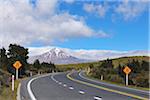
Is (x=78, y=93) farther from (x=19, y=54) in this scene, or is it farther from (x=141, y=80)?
(x=19, y=54)

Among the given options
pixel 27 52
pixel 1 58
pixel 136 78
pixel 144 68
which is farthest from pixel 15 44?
pixel 136 78

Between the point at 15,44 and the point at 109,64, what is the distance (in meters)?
17.6

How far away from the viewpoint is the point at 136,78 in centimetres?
4438

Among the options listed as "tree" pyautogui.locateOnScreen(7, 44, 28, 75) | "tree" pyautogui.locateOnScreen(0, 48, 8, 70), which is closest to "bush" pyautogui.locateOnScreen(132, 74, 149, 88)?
"tree" pyautogui.locateOnScreen(0, 48, 8, 70)

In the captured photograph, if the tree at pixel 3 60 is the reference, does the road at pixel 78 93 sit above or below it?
below

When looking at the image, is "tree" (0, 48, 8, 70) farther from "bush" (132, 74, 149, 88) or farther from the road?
the road

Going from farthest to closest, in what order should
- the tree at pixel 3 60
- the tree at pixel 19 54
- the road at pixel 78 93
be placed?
1. the tree at pixel 19 54
2. the tree at pixel 3 60
3. the road at pixel 78 93

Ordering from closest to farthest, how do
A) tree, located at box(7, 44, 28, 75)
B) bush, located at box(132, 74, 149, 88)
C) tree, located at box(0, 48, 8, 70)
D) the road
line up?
1. the road
2. bush, located at box(132, 74, 149, 88)
3. tree, located at box(0, 48, 8, 70)
4. tree, located at box(7, 44, 28, 75)

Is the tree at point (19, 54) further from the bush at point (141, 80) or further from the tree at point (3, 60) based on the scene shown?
the bush at point (141, 80)

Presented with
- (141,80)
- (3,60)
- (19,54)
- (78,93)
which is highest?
(19,54)

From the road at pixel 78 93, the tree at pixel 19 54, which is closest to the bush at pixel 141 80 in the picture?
the road at pixel 78 93

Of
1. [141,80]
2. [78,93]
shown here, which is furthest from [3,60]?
[78,93]

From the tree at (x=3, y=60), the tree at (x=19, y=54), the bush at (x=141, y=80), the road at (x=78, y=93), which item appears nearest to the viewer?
the road at (x=78, y=93)

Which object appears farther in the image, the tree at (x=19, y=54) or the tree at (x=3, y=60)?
the tree at (x=19, y=54)
